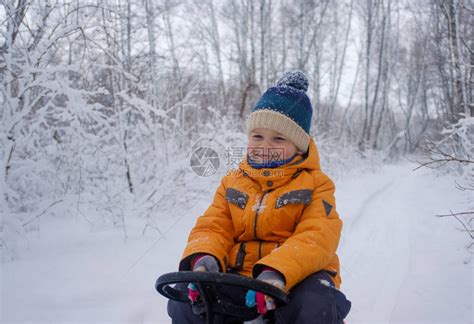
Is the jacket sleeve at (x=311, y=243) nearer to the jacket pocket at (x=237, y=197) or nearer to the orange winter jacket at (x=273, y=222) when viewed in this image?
the orange winter jacket at (x=273, y=222)

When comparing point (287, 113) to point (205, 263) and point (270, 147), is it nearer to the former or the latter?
point (270, 147)

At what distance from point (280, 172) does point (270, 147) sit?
0.17m

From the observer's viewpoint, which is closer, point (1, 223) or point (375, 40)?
point (1, 223)

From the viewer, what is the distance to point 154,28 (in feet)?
18.3

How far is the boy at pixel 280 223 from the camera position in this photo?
1347mm

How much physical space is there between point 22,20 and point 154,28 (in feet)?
9.91

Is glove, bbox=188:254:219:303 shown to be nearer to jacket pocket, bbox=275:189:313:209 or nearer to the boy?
the boy

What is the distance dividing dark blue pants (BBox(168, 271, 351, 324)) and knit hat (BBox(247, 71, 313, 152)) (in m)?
0.83

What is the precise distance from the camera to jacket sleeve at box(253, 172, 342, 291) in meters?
1.37

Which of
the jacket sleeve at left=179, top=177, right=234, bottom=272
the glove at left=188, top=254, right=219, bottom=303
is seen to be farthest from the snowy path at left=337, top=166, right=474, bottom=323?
the glove at left=188, top=254, right=219, bottom=303

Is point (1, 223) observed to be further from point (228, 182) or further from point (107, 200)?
point (228, 182)

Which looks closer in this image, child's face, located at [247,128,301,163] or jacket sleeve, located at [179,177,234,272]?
jacket sleeve, located at [179,177,234,272]

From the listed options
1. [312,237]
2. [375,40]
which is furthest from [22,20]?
[375,40]

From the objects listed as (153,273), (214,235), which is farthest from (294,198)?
(153,273)
